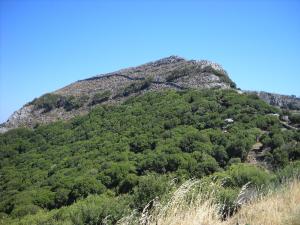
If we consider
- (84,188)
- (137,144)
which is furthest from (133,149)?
(84,188)

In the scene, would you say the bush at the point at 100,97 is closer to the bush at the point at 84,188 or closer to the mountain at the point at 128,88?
the mountain at the point at 128,88

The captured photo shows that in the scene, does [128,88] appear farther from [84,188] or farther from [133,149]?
[84,188]

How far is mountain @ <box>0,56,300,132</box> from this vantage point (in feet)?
A: 153

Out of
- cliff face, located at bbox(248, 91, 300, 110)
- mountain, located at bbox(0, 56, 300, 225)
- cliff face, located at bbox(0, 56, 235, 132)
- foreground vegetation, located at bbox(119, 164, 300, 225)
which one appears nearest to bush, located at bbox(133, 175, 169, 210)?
mountain, located at bbox(0, 56, 300, 225)

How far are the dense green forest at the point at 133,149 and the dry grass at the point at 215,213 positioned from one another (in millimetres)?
3468

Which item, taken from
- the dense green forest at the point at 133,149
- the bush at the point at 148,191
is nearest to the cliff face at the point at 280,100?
the dense green forest at the point at 133,149

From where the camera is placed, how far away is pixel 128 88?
5128cm

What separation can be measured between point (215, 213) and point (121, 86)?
46.9m

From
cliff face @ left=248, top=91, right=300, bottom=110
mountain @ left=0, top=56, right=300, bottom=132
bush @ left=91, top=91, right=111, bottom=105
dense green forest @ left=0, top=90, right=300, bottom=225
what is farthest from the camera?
bush @ left=91, top=91, right=111, bottom=105

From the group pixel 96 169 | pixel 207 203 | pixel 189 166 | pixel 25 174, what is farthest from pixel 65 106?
pixel 207 203

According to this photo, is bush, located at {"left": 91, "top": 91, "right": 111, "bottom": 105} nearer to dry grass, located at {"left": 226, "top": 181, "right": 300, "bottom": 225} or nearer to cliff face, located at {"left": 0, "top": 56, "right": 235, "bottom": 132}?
cliff face, located at {"left": 0, "top": 56, "right": 235, "bottom": 132}

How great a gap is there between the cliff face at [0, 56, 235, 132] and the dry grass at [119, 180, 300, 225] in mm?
36693

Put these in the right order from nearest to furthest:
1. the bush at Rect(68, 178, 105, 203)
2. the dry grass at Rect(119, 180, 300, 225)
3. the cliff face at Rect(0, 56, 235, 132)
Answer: the dry grass at Rect(119, 180, 300, 225) < the bush at Rect(68, 178, 105, 203) < the cliff face at Rect(0, 56, 235, 132)

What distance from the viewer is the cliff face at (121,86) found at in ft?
155
